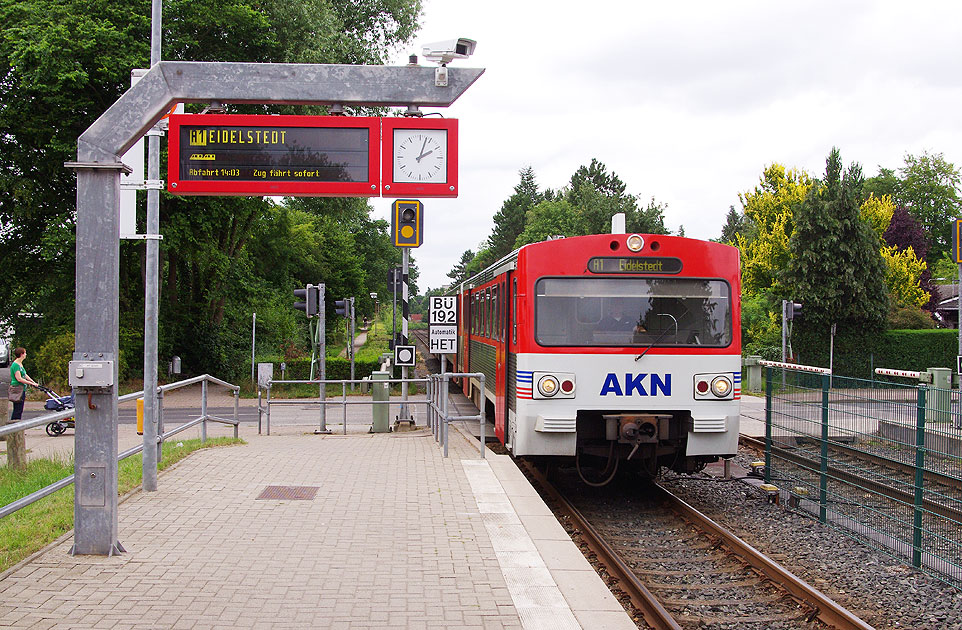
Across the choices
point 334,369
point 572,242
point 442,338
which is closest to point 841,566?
point 572,242

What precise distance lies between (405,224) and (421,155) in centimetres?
614

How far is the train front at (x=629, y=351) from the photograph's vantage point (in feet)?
31.0

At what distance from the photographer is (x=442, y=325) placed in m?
14.1

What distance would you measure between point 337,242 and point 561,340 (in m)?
55.4

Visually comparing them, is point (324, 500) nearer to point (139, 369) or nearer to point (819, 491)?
point (819, 491)

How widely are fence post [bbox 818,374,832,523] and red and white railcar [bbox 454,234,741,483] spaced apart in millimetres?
923

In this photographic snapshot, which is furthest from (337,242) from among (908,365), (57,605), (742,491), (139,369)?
(57,605)

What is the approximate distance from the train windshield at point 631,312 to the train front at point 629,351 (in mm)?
11

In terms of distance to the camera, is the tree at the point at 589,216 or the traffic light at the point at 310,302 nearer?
→ the traffic light at the point at 310,302

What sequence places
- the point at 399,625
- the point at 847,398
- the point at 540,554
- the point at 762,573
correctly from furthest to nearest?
1. the point at 847,398
2. the point at 762,573
3. the point at 540,554
4. the point at 399,625

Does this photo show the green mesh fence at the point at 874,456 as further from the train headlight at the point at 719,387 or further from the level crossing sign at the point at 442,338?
the level crossing sign at the point at 442,338

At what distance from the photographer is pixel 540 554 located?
21.2 ft

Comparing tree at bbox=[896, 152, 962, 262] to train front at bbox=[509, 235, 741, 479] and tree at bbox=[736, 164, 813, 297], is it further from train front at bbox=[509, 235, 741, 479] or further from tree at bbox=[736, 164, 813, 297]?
train front at bbox=[509, 235, 741, 479]

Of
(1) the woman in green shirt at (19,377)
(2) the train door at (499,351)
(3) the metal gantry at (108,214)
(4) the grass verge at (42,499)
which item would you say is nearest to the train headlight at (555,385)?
(2) the train door at (499,351)
